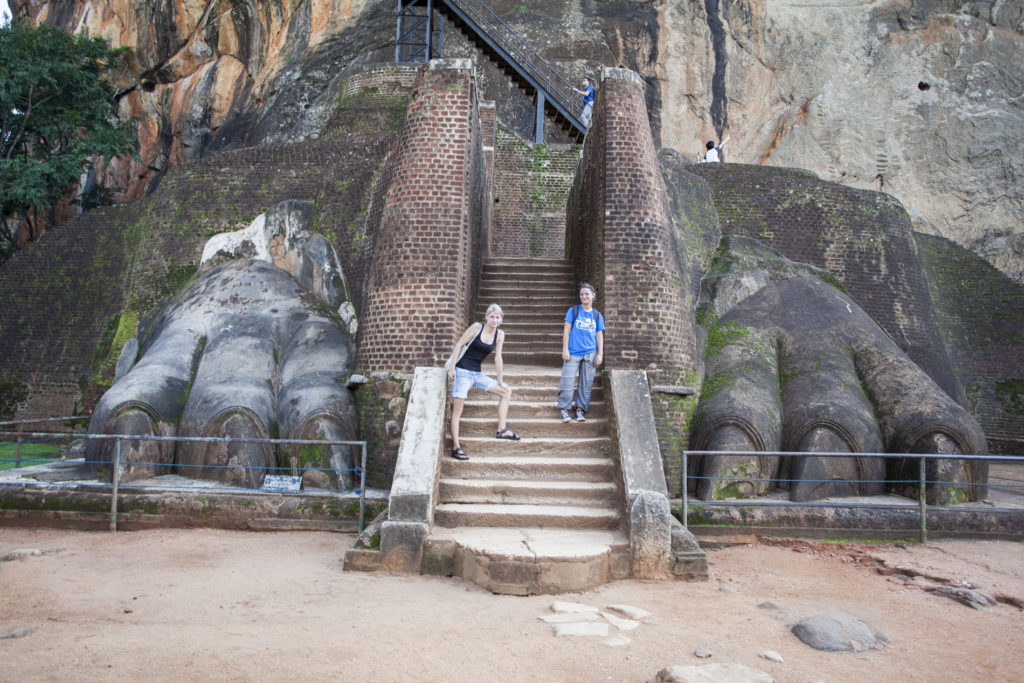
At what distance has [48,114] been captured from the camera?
65.5ft

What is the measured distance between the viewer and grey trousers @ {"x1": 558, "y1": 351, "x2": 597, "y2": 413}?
25.7 feet

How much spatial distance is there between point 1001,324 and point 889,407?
6.77 meters

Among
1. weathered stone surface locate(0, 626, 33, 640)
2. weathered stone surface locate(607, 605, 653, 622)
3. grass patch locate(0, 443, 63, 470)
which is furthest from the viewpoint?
grass patch locate(0, 443, 63, 470)

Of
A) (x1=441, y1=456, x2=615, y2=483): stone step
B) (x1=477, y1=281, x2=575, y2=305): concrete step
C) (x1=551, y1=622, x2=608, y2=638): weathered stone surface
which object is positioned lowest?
(x1=551, y1=622, x2=608, y2=638): weathered stone surface

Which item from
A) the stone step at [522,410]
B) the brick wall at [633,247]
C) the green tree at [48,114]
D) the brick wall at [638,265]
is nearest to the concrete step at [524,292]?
the brick wall at [638,265]

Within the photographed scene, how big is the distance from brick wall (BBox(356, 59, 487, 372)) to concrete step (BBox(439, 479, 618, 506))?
2097 millimetres

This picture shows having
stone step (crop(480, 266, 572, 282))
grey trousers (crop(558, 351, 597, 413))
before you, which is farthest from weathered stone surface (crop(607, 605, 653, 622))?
stone step (crop(480, 266, 572, 282))

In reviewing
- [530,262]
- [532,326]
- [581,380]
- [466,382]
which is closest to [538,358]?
[532,326]

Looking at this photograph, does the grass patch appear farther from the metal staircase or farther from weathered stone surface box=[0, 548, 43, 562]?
the metal staircase

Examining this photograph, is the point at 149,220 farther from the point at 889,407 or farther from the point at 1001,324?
the point at 1001,324

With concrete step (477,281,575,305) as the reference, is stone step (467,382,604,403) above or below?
below

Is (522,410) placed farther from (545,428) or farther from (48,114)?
(48,114)

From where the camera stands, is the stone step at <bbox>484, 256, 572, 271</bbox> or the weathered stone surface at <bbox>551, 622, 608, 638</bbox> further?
the stone step at <bbox>484, 256, 572, 271</bbox>

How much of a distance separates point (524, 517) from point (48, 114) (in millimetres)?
19629
